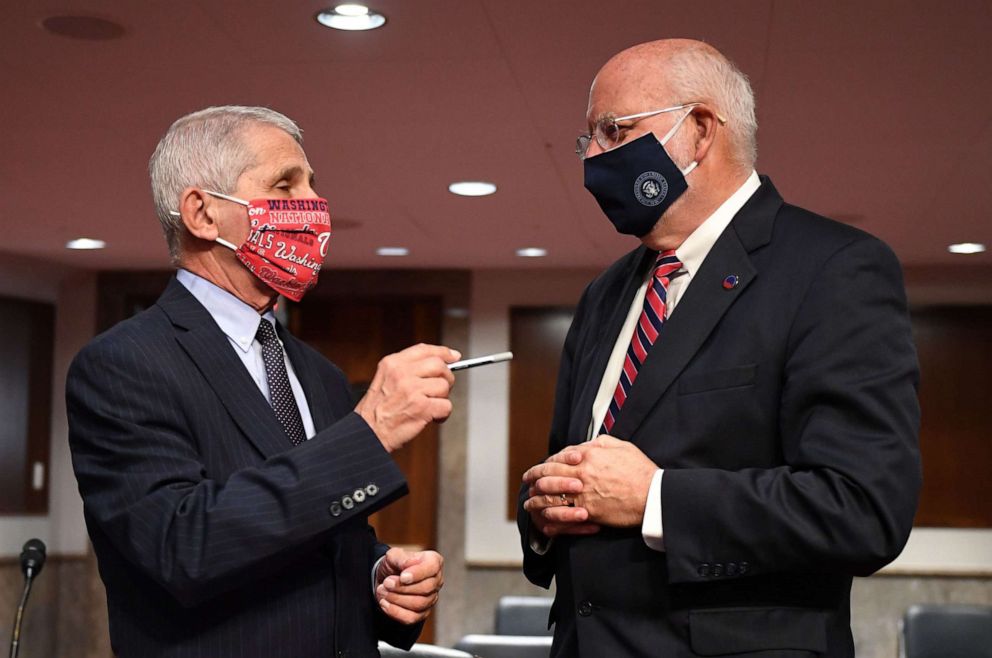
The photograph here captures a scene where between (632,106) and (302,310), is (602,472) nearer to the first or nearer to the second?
(632,106)

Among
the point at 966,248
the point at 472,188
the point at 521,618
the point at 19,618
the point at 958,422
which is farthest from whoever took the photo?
the point at 958,422

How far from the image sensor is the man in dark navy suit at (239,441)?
1556mm

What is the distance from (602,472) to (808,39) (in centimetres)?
223

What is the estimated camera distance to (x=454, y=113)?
4.23 m

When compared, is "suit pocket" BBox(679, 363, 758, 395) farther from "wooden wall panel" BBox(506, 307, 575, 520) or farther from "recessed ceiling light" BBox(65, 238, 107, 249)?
"wooden wall panel" BBox(506, 307, 575, 520)

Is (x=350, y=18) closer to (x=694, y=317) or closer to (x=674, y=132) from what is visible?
(x=674, y=132)

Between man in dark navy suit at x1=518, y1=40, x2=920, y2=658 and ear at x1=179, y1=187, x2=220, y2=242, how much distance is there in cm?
66

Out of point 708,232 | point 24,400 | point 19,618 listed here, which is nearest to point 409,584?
point 708,232

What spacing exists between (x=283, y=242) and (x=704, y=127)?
710 mm

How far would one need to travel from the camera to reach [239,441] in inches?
67.6

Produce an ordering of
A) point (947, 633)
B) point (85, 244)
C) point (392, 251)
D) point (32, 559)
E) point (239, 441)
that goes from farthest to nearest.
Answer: point (392, 251), point (85, 244), point (947, 633), point (32, 559), point (239, 441)


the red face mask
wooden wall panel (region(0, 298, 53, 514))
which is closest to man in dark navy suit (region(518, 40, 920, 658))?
the red face mask

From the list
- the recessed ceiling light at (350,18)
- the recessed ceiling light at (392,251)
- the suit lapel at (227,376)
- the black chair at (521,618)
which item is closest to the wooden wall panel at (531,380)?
the recessed ceiling light at (392,251)

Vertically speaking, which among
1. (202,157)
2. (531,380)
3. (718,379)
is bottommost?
(718,379)
